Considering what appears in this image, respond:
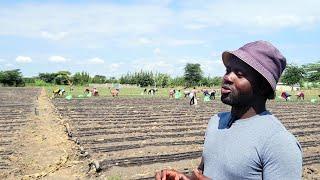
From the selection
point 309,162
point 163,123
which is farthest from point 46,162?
point 163,123

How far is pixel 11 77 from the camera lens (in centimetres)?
7531

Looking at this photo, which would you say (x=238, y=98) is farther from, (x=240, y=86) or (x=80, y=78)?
(x=80, y=78)

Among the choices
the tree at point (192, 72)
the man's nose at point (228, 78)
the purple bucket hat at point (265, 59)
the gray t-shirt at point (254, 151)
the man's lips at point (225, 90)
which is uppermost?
the tree at point (192, 72)

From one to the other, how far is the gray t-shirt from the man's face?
0.31ft

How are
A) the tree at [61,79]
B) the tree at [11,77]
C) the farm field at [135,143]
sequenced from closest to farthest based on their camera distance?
1. the farm field at [135,143]
2. the tree at [11,77]
3. the tree at [61,79]

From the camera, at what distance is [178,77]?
94.8 meters

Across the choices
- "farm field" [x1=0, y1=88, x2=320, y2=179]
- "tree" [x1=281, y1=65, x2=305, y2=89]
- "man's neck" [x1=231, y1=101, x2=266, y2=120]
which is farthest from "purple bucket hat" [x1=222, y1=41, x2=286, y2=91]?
"tree" [x1=281, y1=65, x2=305, y2=89]

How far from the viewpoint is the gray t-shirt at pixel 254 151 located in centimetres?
192

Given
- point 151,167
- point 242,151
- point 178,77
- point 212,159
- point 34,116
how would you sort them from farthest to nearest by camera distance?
point 178,77 → point 34,116 → point 151,167 → point 212,159 → point 242,151

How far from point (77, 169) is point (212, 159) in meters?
6.90

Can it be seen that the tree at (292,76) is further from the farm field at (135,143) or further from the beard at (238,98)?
the beard at (238,98)

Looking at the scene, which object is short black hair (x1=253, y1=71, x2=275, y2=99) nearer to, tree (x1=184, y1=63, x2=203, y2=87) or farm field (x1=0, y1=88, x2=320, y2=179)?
farm field (x1=0, y1=88, x2=320, y2=179)

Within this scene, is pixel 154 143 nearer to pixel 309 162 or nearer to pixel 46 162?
pixel 46 162

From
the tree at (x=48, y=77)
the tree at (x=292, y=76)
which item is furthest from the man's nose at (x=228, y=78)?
the tree at (x=48, y=77)
